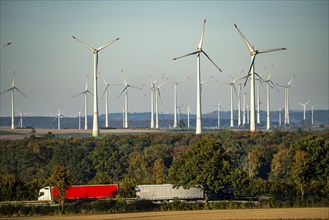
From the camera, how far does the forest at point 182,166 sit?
342ft

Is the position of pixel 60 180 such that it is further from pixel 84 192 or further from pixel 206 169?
pixel 206 169

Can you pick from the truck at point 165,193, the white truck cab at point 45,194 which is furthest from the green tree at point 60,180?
the truck at point 165,193

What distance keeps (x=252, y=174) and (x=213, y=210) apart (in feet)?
210

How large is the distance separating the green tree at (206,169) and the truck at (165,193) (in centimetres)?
110

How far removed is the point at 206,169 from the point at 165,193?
6.56 meters

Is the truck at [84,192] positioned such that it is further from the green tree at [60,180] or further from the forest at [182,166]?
the green tree at [60,180]

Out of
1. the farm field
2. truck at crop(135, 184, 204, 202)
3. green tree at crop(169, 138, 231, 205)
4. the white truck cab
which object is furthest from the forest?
the farm field

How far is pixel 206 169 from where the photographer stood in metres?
103

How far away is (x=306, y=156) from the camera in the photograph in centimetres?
10950

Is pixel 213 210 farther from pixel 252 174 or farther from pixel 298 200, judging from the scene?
pixel 252 174

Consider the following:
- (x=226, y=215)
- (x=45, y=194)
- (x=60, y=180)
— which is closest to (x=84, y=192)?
(x=60, y=180)

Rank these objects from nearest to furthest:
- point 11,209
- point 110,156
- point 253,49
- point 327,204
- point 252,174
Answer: point 11,209 < point 327,204 < point 252,174 < point 110,156 < point 253,49

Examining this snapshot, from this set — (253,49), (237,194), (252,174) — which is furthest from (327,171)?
(253,49)

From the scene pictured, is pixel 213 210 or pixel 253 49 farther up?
pixel 253 49
